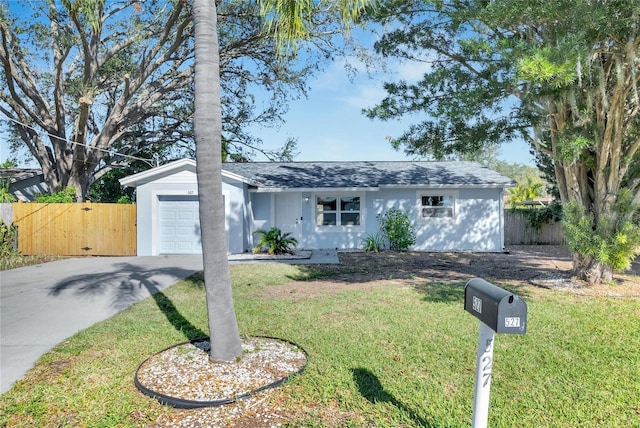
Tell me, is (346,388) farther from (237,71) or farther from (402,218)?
(237,71)

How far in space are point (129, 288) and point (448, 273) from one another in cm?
732

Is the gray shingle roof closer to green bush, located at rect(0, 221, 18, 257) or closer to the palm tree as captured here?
green bush, located at rect(0, 221, 18, 257)

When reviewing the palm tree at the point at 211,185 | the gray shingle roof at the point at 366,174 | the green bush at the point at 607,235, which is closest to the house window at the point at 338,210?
the gray shingle roof at the point at 366,174

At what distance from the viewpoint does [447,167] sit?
674 inches

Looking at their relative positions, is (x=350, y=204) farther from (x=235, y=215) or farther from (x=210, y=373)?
(x=210, y=373)

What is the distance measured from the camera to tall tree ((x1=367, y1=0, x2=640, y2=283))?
18.0ft

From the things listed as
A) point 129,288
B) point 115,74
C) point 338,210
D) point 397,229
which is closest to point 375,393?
point 129,288

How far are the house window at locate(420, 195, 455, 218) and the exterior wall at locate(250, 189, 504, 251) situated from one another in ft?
0.55

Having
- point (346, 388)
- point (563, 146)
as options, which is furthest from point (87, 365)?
point (563, 146)

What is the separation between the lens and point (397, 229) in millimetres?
14508

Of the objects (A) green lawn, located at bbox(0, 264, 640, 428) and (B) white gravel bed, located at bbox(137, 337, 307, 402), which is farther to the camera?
(B) white gravel bed, located at bbox(137, 337, 307, 402)

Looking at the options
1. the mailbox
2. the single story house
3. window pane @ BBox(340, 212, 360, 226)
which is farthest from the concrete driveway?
window pane @ BBox(340, 212, 360, 226)

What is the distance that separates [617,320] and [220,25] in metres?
16.2

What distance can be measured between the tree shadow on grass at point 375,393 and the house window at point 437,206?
12.0 meters
